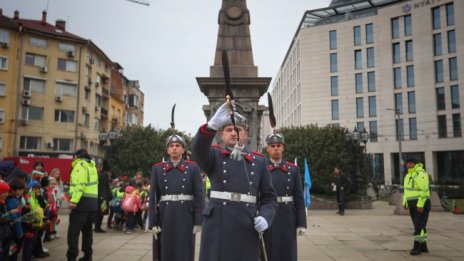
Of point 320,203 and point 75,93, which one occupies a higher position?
point 75,93

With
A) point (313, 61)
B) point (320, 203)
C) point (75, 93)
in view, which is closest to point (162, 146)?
point (75, 93)

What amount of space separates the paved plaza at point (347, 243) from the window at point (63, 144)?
3112cm

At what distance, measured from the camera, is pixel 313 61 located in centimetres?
6009

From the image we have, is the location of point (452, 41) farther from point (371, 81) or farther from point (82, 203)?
point (82, 203)

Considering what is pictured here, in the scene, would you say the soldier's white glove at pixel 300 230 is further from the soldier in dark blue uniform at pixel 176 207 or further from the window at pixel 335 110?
the window at pixel 335 110

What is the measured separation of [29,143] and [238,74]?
3571cm

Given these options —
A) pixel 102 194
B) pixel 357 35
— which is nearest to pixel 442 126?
pixel 357 35

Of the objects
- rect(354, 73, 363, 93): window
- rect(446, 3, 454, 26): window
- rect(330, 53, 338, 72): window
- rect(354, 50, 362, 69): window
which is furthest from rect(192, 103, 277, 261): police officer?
rect(330, 53, 338, 72): window

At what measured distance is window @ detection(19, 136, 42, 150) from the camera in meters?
41.3

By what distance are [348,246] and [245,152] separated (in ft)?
23.9

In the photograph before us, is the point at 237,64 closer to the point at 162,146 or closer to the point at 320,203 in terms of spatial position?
the point at 320,203

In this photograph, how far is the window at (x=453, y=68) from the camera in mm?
49750

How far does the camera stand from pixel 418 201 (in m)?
9.45

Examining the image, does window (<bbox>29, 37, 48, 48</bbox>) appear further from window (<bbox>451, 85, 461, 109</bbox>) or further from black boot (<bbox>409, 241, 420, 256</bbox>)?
window (<bbox>451, 85, 461, 109</bbox>)
